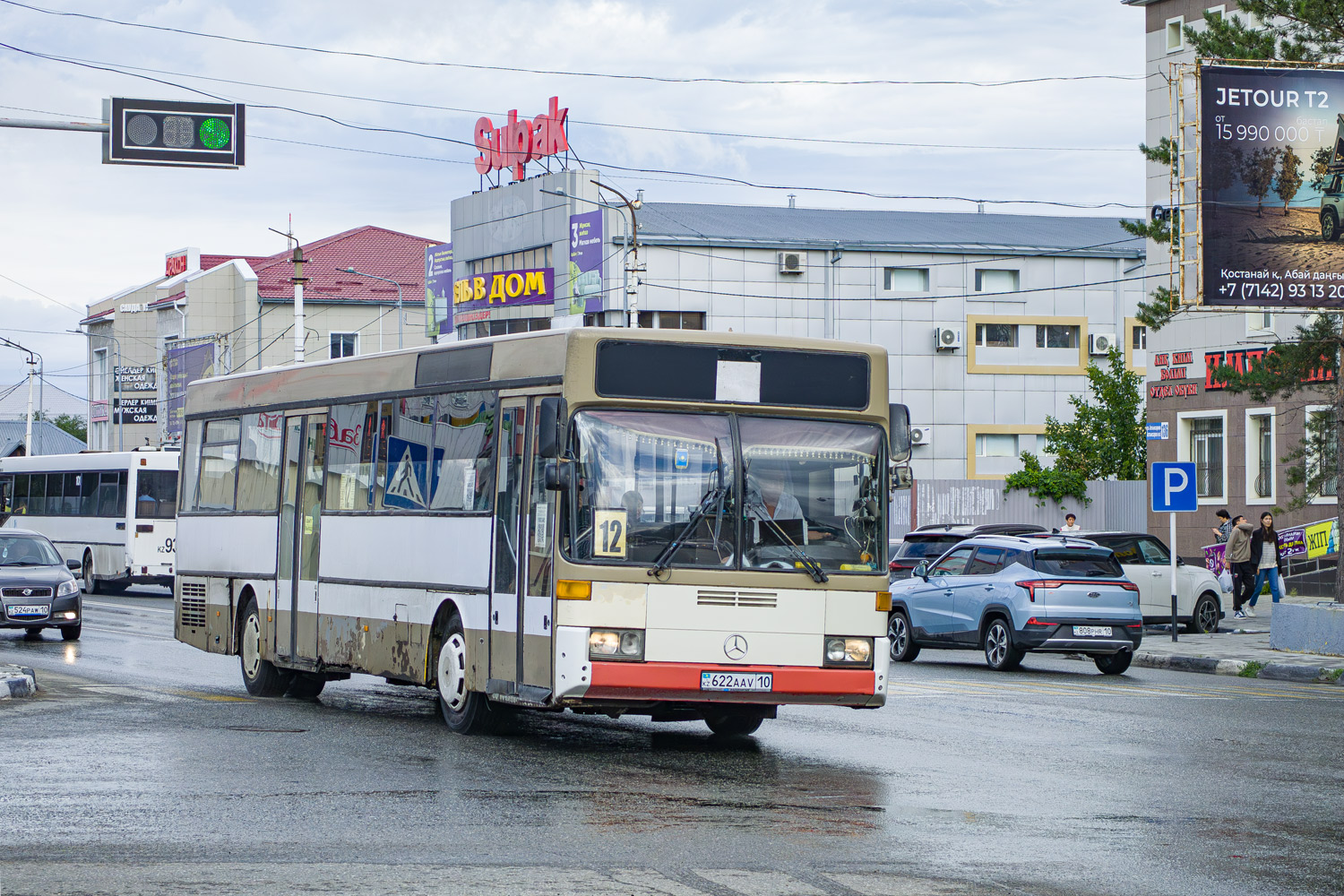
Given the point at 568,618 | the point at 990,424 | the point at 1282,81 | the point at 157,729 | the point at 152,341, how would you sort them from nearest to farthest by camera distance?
the point at 568,618
the point at 157,729
the point at 1282,81
the point at 990,424
the point at 152,341

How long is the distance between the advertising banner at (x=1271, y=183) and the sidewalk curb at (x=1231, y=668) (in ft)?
15.2

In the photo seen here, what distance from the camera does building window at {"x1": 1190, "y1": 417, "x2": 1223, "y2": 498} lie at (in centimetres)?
4044

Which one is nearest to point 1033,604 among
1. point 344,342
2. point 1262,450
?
point 1262,450

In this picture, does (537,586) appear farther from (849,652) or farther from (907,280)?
(907,280)

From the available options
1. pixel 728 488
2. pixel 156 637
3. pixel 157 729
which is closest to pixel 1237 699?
pixel 728 488

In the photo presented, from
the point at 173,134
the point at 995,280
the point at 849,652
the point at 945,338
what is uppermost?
the point at 995,280

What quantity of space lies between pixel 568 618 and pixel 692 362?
6.55 ft

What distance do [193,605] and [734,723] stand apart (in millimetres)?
7223

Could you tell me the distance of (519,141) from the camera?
6588cm

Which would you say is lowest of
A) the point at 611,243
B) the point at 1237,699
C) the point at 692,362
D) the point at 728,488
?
the point at 1237,699

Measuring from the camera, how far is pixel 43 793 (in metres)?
10.3

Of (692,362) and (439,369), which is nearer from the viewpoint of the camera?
(692,362)

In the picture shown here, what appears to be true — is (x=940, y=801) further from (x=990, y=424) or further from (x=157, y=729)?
(x=990, y=424)

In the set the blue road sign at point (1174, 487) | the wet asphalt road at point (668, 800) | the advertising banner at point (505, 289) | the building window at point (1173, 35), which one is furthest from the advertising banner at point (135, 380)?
the wet asphalt road at point (668, 800)
